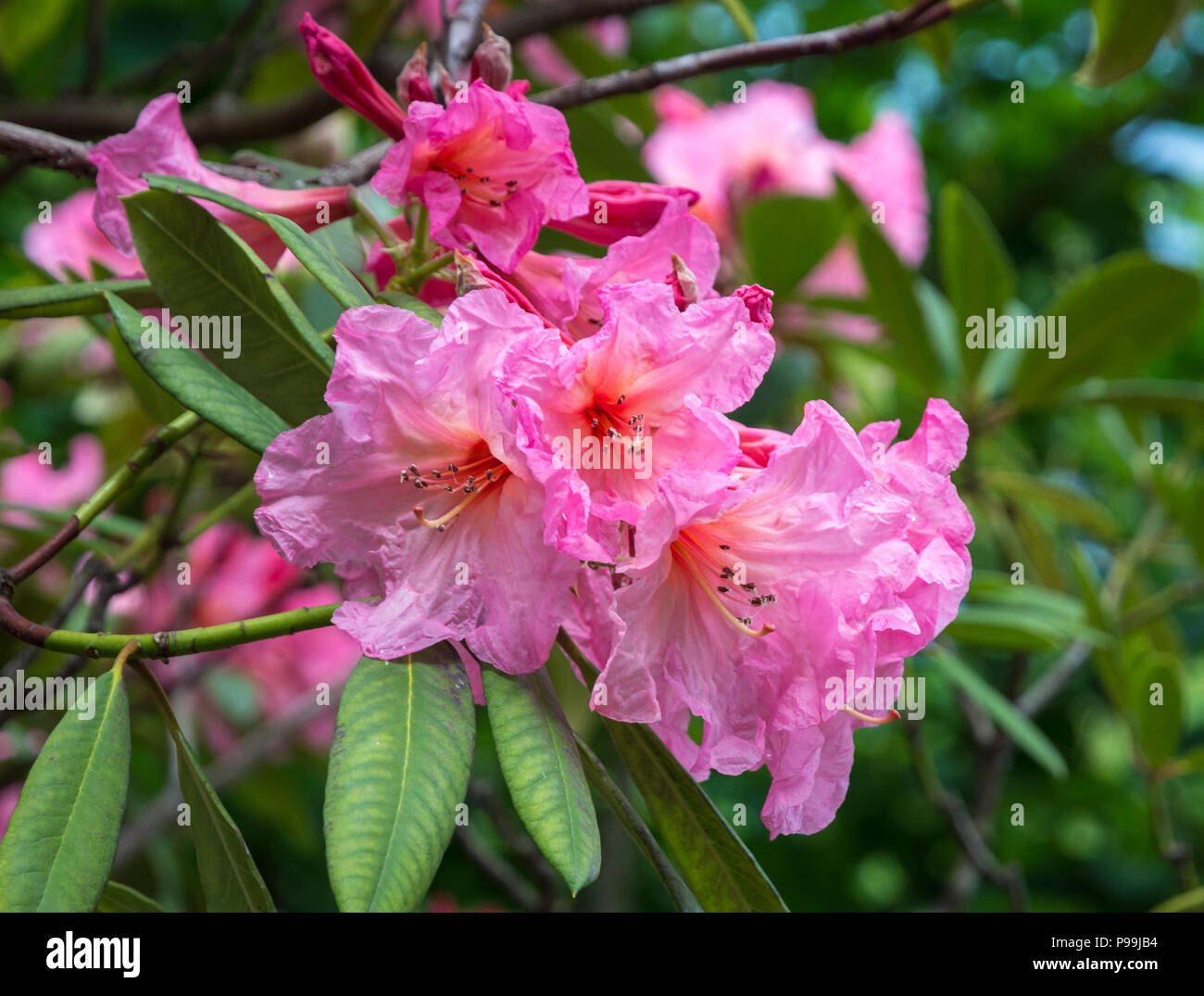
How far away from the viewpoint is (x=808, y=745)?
0.60 m

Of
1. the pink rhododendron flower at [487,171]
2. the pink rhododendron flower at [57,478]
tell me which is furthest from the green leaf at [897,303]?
the pink rhododendron flower at [57,478]

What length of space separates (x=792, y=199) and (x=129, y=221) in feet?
2.80

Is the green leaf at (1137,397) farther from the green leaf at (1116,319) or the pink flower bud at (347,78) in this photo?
the pink flower bud at (347,78)

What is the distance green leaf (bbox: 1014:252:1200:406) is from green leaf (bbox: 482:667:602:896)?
929mm

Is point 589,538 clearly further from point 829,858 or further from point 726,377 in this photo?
point 829,858

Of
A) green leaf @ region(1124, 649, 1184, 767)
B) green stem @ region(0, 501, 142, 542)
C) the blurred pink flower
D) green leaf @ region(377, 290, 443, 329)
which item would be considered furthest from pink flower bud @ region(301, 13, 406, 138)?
green leaf @ region(1124, 649, 1184, 767)

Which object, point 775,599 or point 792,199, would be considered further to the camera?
point 792,199

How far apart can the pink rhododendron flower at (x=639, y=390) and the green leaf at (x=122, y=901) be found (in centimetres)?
39

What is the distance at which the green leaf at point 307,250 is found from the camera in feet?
1.91

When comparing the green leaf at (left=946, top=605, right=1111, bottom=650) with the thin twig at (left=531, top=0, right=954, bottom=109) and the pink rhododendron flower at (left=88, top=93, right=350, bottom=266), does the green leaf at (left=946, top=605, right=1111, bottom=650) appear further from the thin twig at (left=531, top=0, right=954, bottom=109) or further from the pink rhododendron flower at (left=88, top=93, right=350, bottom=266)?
the pink rhododendron flower at (left=88, top=93, right=350, bottom=266)

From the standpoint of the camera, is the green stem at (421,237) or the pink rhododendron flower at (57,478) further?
the pink rhododendron flower at (57,478)

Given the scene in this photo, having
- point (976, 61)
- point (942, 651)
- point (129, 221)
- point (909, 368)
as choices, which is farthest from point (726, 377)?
point (976, 61)

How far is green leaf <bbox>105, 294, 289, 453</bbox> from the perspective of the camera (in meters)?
0.58

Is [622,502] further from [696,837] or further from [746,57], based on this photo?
[746,57]
